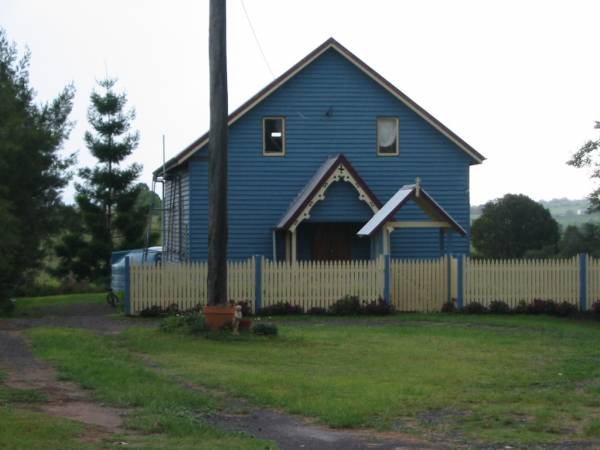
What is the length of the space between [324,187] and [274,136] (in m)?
3.12

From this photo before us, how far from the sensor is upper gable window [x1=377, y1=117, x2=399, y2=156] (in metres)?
34.8

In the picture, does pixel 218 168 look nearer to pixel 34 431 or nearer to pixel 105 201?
pixel 34 431

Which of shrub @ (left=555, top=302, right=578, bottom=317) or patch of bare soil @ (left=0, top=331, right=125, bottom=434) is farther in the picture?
shrub @ (left=555, top=302, right=578, bottom=317)

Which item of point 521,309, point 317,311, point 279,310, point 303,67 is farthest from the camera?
point 303,67

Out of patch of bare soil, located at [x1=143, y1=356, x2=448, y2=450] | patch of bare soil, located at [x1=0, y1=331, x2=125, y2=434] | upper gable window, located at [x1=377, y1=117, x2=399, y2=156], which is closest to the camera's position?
patch of bare soil, located at [x1=143, y1=356, x2=448, y2=450]

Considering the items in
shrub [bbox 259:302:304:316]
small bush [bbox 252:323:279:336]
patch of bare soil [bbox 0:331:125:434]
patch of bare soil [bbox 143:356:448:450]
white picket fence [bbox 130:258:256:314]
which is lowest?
patch of bare soil [bbox 143:356:448:450]

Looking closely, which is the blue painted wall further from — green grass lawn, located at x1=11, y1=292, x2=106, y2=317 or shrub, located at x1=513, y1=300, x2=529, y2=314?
green grass lawn, located at x1=11, y1=292, x2=106, y2=317

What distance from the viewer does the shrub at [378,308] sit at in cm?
2914

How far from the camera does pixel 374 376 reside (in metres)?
16.0

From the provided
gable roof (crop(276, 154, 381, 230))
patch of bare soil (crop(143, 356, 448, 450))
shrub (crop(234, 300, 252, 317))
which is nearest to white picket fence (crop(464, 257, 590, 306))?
gable roof (crop(276, 154, 381, 230))

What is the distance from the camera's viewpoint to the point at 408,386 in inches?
585

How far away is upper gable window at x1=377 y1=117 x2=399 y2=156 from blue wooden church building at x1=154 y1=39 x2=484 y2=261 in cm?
3

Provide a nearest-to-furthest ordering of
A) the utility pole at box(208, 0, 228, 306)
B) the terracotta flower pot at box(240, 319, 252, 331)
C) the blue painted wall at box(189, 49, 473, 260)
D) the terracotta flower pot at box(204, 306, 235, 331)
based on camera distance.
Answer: the terracotta flower pot at box(204, 306, 235, 331)
the terracotta flower pot at box(240, 319, 252, 331)
the utility pole at box(208, 0, 228, 306)
the blue painted wall at box(189, 49, 473, 260)

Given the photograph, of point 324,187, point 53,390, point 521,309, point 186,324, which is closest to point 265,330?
point 186,324
